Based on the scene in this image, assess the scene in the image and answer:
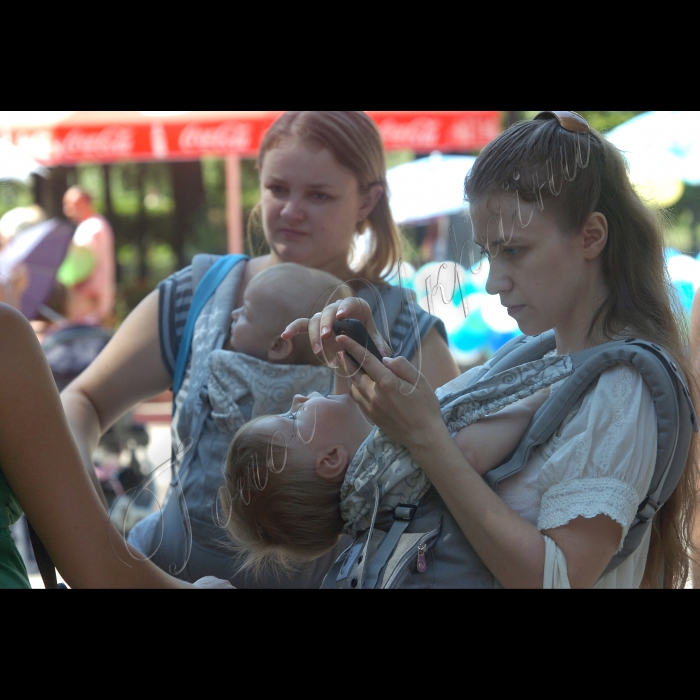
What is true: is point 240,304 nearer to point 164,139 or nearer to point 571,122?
point 571,122

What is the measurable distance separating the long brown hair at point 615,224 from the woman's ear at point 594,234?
0.04ft

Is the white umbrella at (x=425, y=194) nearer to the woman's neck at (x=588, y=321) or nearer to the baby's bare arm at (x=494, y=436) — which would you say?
the woman's neck at (x=588, y=321)

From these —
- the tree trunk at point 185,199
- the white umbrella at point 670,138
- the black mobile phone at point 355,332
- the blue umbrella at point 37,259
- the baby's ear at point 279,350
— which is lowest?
the black mobile phone at point 355,332

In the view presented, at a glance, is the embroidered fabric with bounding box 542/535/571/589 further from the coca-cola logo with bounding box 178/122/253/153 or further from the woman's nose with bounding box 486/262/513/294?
the coca-cola logo with bounding box 178/122/253/153

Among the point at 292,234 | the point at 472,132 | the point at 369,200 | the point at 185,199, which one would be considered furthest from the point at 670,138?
the point at 185,199

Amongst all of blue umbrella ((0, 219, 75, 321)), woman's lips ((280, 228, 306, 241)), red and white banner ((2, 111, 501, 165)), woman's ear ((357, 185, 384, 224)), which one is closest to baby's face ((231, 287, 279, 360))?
woman's lips ((280, 228, 306, 241))

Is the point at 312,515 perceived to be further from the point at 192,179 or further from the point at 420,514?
the point at 192,179

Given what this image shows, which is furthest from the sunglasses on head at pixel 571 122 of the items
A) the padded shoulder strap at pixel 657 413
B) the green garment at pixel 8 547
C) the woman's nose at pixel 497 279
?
the green garment at pixel 8 547

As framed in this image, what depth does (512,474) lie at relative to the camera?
1.26m

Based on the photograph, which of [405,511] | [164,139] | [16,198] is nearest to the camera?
[405,511]

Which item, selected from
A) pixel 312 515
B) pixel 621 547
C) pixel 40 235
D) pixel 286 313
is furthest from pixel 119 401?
pixel 40 235

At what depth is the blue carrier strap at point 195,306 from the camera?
1.81 m

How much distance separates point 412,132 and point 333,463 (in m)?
4.06

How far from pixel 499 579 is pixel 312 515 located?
0.33m
